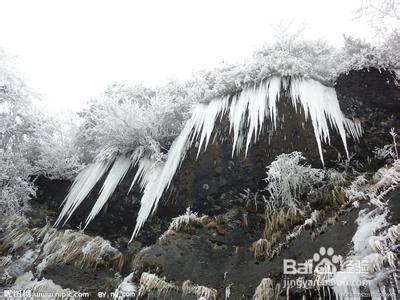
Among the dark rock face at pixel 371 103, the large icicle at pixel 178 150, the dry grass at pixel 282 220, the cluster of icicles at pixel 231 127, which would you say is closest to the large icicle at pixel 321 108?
the cluster of icicles at pixel 231 127

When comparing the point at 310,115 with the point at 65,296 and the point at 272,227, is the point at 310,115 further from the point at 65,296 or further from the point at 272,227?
the point at 65,296

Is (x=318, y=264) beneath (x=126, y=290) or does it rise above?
above

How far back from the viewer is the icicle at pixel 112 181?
5523mm

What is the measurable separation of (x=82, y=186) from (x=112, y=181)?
659 mm

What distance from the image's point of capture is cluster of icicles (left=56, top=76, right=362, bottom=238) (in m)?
4.86

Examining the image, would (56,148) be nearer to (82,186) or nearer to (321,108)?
(82,186)

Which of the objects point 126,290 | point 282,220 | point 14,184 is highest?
point 14,184

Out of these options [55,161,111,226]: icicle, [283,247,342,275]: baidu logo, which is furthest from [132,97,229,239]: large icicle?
[283,247,342,275]: baidu logo

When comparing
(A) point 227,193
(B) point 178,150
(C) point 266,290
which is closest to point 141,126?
(B) point 178,150

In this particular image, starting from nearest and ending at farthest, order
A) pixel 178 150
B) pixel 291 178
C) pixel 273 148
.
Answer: pixel 291 178
pixel 273 148
pixel 178 150

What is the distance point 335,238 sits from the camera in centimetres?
345

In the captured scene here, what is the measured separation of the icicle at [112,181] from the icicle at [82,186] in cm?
20

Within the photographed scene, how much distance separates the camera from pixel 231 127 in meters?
5.19

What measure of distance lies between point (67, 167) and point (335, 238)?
14.9 feet
